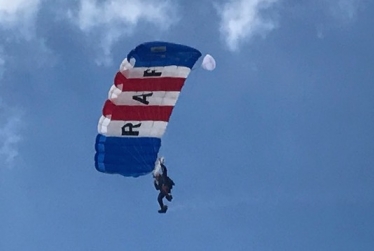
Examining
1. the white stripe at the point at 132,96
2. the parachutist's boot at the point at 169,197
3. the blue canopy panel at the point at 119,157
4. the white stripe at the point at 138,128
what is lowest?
the parachutist's boot at the point at 169,197

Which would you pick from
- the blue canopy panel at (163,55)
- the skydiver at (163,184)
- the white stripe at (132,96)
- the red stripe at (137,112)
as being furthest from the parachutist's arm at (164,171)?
the blue canopy panel at (163,55)

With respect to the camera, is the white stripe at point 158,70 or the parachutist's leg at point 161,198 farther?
the parachutist's leg at point 161,198

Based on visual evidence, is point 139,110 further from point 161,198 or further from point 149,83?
point 161,198

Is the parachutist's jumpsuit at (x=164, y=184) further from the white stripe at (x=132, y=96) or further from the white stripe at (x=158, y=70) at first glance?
the white stripe at (x=158, y=70)

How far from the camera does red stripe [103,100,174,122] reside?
36844 millimetres

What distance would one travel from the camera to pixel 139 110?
37.0 meters

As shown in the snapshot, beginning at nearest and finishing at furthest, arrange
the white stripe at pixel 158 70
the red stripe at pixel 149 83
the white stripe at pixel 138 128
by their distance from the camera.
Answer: the white stripe at pixel 158 70, the red stripe at pixel 149 83, the white stripe at pixel 138 128

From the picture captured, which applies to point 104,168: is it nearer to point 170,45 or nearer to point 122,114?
point 122,114

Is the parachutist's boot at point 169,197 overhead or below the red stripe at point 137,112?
below

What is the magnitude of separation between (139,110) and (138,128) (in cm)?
64

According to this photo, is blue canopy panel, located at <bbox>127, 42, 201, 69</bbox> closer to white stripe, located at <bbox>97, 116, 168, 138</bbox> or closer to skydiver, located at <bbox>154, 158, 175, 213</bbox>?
white stripe, located at <bbox>97, 116, 168, 138</bbox>

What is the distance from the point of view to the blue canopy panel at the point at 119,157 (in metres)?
37.2

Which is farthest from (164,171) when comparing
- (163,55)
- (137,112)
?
(163,55)

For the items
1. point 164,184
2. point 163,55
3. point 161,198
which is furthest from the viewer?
point 161,198
